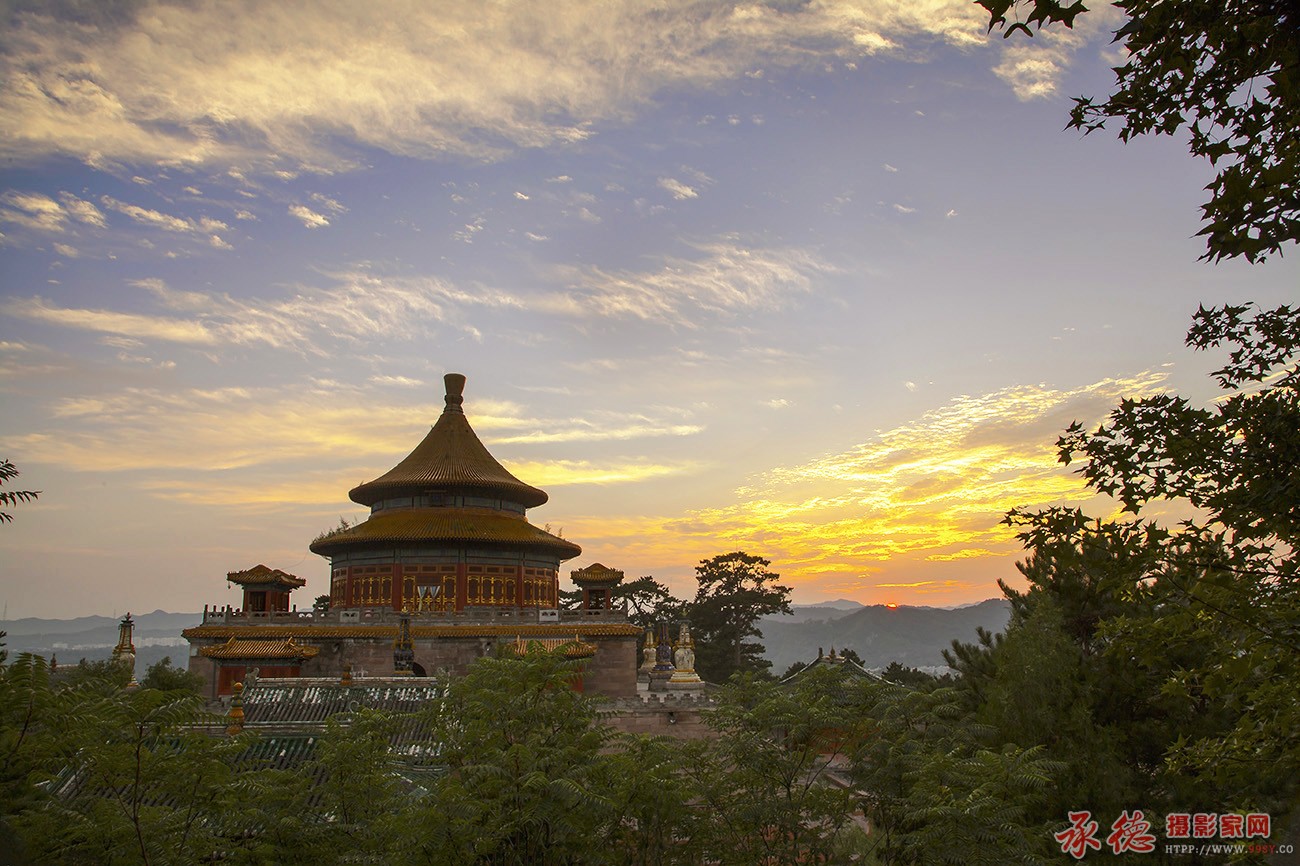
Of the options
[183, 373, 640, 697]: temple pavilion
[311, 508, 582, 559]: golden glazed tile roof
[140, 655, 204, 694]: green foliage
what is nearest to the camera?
[183, 373, 640, 697]: temple pavilion

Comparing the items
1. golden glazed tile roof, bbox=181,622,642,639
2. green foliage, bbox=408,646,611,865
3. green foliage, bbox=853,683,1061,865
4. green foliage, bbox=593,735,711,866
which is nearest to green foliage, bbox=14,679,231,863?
green foliage, bbox=408,646,611,865

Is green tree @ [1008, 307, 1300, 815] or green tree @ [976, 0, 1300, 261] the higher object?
green tree @ [976, 0, 1300, 261]

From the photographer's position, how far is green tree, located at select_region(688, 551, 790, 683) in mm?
59469

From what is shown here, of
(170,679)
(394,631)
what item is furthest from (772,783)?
(170,679)

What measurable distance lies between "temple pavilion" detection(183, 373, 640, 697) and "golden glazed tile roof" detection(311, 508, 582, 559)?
0.25 ft

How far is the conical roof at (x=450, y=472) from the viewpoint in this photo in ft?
145

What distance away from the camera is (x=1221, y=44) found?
6.91m

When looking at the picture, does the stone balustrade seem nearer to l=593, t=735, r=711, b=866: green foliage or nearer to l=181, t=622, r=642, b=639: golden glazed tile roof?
l=181, t=622, r=642, b=639: golden glazed tile roof

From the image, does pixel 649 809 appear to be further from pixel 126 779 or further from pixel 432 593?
pixel 432 593

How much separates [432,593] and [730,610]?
25932mm

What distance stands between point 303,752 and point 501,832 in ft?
34.4

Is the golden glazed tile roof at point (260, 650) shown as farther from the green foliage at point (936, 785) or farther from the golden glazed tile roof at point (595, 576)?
the green foliage at point (936, 785)

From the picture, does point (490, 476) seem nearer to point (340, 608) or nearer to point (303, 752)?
point (340, 608)

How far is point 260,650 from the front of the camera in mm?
35406
